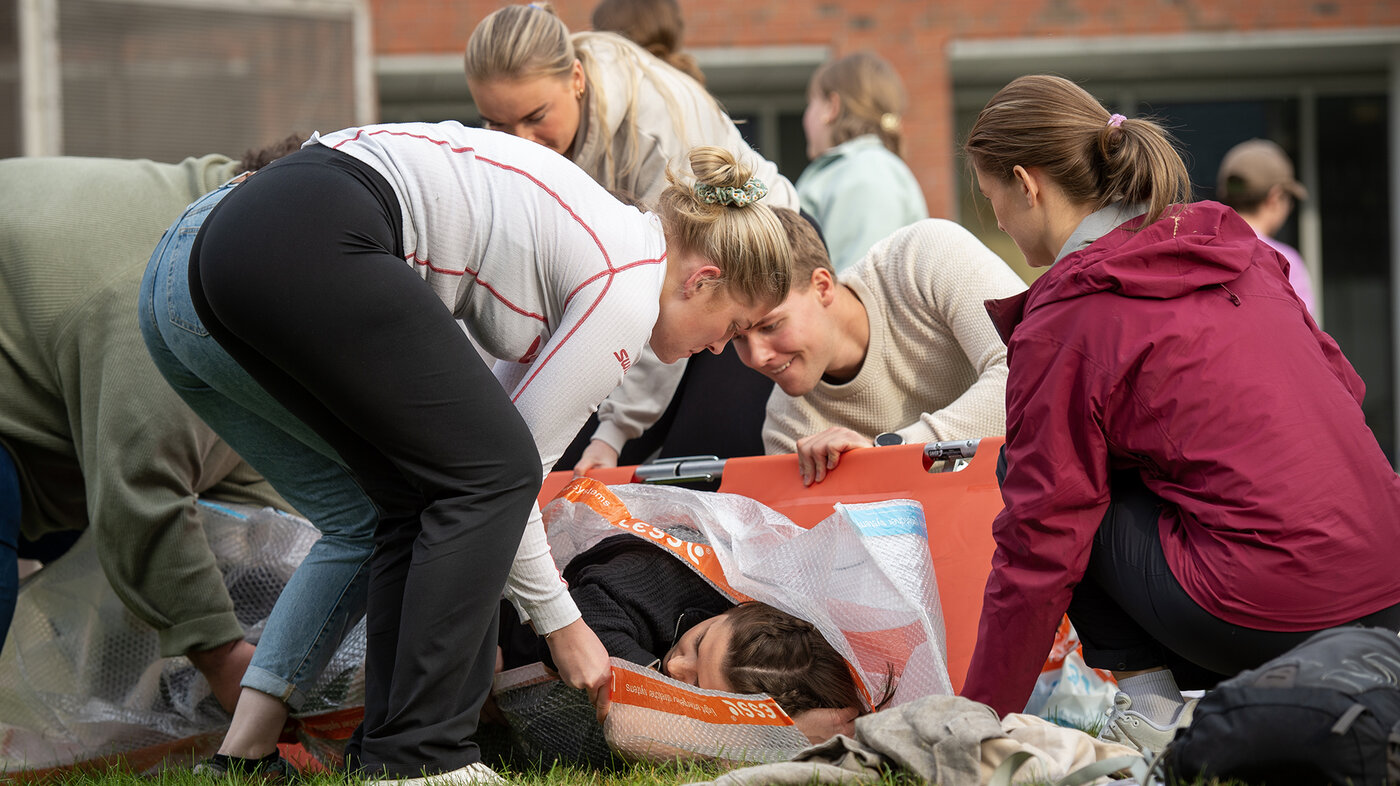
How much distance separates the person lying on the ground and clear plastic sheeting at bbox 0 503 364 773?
749mm

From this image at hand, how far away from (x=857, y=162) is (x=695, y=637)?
2402mm

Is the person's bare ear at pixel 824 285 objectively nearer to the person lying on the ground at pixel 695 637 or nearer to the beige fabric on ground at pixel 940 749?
the person lying on the ground at pixel 695 637

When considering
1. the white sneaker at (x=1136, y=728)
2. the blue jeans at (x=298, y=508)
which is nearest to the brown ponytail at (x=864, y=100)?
the blue jeans at (x=298, y=508)

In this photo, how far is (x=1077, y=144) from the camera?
7.57 ft

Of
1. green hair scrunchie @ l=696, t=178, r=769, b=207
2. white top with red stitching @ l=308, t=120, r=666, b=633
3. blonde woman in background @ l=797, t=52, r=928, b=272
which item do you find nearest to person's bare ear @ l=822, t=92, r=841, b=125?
blonde woman in background @ l=797, t=52, r=928, b=272

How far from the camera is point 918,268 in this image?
10.8 ft

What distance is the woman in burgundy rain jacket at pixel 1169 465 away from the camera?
6.63 feet

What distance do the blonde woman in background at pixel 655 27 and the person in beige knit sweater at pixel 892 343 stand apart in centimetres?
106

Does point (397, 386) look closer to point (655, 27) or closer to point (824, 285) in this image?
point (824, 285)

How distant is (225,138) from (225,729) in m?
5.65

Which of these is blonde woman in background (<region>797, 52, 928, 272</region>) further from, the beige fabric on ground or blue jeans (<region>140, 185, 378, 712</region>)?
the beige fabric on ground

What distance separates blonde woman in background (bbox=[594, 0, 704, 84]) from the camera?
13.4ft

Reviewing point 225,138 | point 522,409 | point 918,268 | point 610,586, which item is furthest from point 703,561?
point 225,138

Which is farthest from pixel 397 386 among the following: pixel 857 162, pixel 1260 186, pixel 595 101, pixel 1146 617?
pixel 1260 186
